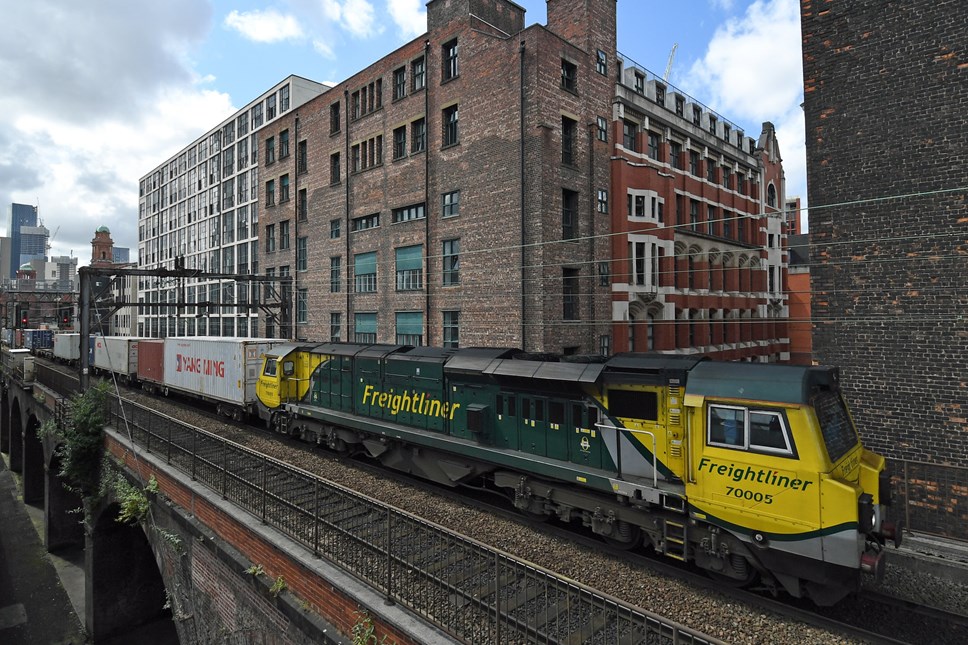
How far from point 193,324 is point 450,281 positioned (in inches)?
1826

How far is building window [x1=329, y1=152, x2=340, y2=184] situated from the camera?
3562 centimetres

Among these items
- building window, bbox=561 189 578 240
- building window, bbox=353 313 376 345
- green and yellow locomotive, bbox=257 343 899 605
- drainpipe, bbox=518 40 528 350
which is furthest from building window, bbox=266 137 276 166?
green and yellow locomotive, bbox=257 343 899 605

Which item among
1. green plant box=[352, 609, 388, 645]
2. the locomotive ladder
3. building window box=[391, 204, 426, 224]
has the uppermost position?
building window box=[391, 204, 426, 224]

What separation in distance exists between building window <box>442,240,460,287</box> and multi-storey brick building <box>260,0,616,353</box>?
76 mm

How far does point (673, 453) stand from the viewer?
9.63 meters

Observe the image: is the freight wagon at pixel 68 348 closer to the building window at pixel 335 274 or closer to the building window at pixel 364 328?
the building window at pixel 335 274

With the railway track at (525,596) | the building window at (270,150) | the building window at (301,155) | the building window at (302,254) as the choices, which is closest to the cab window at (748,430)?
the railway track at (525,596)

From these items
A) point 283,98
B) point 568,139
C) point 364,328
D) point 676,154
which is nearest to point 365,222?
point 364,328

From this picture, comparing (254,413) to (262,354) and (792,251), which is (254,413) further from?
(792,251)

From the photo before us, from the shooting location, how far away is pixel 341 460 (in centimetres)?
1723

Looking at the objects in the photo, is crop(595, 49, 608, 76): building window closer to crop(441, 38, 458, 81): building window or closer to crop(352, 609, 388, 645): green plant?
crop(441, 38, 458, 81): building window

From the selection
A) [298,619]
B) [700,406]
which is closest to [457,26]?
[700,406]

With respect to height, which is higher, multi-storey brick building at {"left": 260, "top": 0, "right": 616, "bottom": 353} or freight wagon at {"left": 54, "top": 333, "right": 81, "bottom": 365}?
multi-storey brick building at {"left": 260, "top": 0, "right": 616, "bottom": 353}

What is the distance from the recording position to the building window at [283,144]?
134 ft
